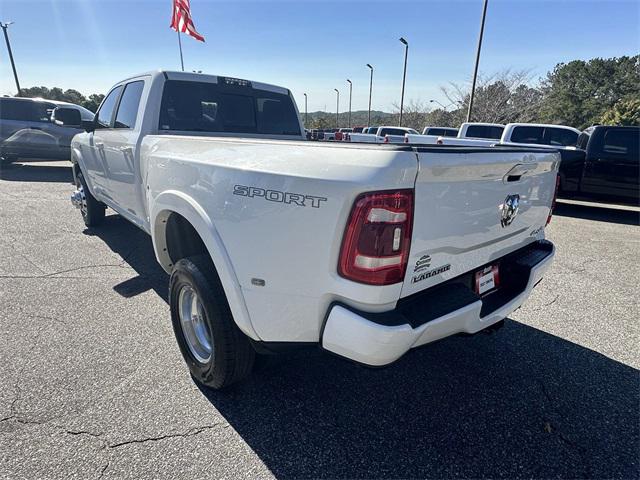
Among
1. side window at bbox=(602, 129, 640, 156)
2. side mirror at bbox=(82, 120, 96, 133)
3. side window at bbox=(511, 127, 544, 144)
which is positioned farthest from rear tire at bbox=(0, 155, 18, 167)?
side window at bbox=(602, 129, 640, 156)

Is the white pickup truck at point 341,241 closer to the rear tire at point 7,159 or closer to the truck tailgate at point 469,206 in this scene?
the truck tailgate at point 469,206

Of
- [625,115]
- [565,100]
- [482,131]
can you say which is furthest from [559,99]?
[482,131]

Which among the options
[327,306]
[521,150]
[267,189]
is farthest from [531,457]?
[267,189]

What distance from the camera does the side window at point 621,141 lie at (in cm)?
800

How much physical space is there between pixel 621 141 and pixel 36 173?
52.2 ft

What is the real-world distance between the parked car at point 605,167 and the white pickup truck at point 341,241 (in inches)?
274

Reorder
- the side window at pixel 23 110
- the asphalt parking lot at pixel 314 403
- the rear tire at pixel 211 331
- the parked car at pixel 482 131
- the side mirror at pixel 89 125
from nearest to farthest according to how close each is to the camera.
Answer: the asphalt parking lot at pixel 314 403 < the rear tire at pixel 211 331 < the side mirror at pixel 89 125 < the side window at pixel 23 110 < the parked car at pixel 482 131

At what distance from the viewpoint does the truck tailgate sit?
5.40 ft

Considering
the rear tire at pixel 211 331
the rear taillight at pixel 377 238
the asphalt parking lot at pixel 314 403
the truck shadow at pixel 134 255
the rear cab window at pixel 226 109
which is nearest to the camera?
the rear taillight at pixel 377 238

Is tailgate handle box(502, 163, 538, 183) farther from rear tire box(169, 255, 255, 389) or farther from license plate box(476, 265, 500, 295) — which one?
rear tire box(169, 255, 255, 389)

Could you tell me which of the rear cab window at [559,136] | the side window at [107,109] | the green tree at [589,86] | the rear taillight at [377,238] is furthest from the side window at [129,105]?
the green tree at [589,86]

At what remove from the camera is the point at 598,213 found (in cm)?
862

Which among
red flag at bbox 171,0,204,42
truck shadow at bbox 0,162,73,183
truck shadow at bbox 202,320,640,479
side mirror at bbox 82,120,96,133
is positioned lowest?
truck shadow at bbox 0,162,73,183

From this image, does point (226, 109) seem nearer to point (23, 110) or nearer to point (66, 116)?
point (66, 116)
